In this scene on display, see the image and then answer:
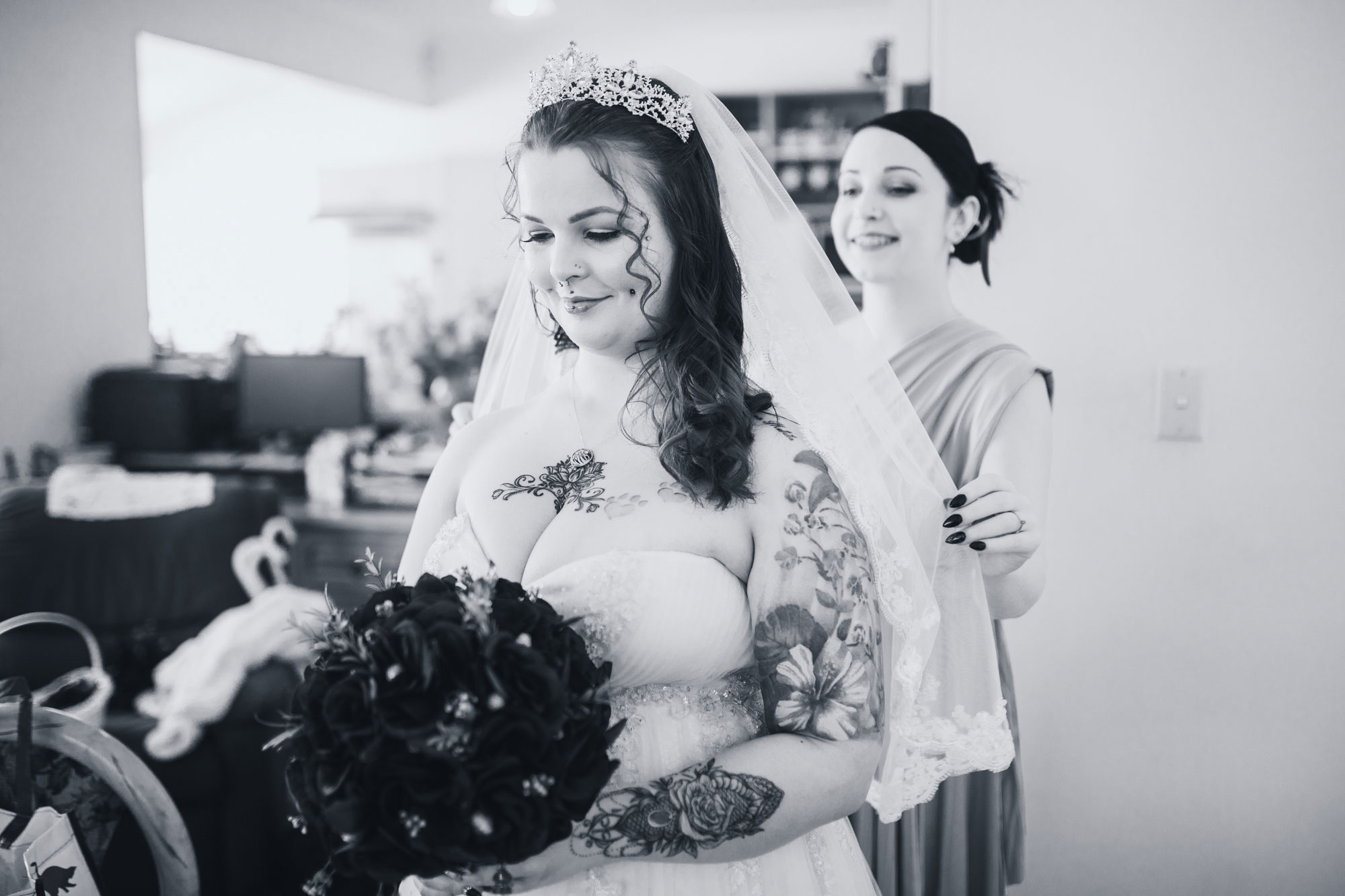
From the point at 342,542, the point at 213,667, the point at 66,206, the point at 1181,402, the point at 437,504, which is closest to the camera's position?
the point at 437,504

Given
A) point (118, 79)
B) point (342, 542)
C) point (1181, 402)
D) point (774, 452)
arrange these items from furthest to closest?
point (342, 542) < point (118, 79) < point (1181, 402) < point (774, 452)

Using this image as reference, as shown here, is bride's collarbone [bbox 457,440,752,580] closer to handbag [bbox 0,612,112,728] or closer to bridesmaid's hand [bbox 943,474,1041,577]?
bridesmaid's hand [bbox 943,474,1041,577]

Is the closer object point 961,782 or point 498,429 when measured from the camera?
point 498,429

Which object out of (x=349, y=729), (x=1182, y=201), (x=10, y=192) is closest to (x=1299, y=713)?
(x=1182, y=201)

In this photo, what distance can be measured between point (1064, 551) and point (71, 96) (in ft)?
11.1

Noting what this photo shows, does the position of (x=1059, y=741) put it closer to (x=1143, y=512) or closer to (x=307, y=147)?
(x=1143, y=512)

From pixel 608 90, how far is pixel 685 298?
0.78 feet

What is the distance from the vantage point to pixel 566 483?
993 millimetres

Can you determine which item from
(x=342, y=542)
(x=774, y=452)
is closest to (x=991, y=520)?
(x=774, y=452)

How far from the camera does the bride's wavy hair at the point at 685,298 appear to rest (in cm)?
93

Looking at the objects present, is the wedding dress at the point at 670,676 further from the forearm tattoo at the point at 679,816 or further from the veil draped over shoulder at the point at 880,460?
the veil draped over shoulder at the point at 880,460

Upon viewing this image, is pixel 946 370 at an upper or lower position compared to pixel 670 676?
upper

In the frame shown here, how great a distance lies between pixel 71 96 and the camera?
3.00 metres

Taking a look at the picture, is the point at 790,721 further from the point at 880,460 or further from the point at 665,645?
the point at 880,460
